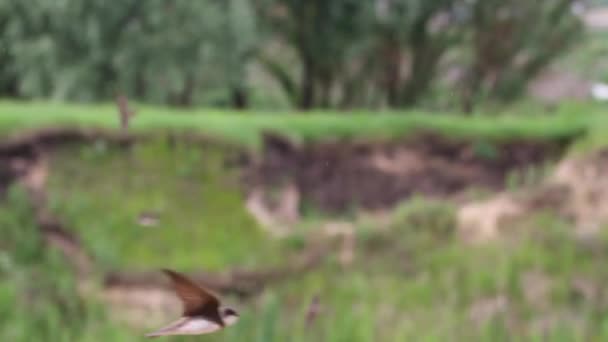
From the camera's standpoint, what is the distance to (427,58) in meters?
9.73

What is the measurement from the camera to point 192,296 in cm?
27

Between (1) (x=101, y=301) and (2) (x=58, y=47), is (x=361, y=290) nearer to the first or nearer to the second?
(1) (x=101, y=301)

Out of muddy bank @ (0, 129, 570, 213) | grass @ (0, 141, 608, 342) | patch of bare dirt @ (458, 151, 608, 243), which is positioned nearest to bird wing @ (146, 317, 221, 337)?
grass @ (0, 141, 608, 342)

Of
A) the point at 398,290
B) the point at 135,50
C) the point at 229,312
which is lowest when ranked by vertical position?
the point at 398,290

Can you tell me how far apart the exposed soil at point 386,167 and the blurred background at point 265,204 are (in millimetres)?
15

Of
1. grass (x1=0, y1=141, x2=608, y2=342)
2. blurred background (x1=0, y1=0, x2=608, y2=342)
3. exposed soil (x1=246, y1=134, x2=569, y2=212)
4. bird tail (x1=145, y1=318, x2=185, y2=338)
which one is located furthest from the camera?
exposed soil (x1=246, y1=134, x2=569, y2=212)

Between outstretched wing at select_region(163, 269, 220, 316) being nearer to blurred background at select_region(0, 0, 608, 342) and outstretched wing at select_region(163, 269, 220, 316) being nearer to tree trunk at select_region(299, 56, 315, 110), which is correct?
blurred background at select_region(0, 0, 608, 342)

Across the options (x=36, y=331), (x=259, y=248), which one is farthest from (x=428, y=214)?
(x=36, y=331)

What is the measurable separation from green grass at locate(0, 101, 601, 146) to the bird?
2691mm

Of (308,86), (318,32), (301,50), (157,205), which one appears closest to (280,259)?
(157,205)

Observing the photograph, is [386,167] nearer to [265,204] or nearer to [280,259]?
[265,204]

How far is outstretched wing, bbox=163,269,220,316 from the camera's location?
0.27m

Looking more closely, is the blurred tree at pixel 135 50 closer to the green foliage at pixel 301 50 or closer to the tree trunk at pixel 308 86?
the green foliage at pixel 301 50

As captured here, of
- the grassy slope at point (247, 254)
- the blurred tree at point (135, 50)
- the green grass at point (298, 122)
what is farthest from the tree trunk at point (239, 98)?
the grassy slope at point (247, 254)
